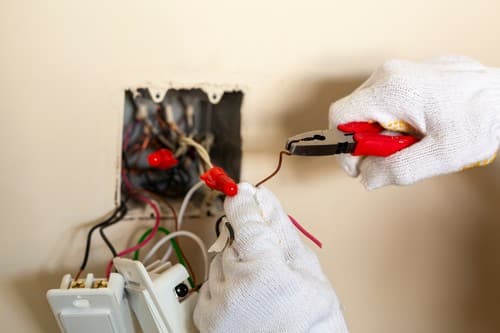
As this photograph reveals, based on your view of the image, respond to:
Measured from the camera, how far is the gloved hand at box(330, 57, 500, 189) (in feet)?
2.01

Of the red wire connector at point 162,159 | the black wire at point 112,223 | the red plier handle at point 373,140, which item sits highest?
the red plier handle at point 373,140

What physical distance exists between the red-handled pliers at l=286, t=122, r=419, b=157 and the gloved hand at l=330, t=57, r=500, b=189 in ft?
0.04

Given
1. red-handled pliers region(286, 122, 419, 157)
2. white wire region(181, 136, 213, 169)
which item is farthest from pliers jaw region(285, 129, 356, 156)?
white wire region(181, 136, 213, 169)

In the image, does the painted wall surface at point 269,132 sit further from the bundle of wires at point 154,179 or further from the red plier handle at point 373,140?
the red plier handle at point 373,140

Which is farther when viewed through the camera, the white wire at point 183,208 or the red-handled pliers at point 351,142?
the white wire at point 183,208

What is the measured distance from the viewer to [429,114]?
0.62 metres

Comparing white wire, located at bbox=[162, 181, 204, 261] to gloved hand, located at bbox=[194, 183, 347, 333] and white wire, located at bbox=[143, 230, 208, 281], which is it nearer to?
white wire, located at bbox=[143, 230, 208, 281]

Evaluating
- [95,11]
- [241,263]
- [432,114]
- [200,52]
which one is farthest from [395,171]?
[95,11]

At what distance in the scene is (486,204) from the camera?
894mm

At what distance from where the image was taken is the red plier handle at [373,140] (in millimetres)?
626

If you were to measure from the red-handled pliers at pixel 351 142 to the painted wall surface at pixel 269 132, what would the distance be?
0.19 m

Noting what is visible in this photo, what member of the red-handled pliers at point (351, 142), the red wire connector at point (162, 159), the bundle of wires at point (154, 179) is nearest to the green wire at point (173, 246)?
the bundle of wires at point (154, 179)

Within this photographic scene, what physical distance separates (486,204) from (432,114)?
38cm

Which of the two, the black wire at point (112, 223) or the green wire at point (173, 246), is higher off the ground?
the black wire at point (112, 223)
